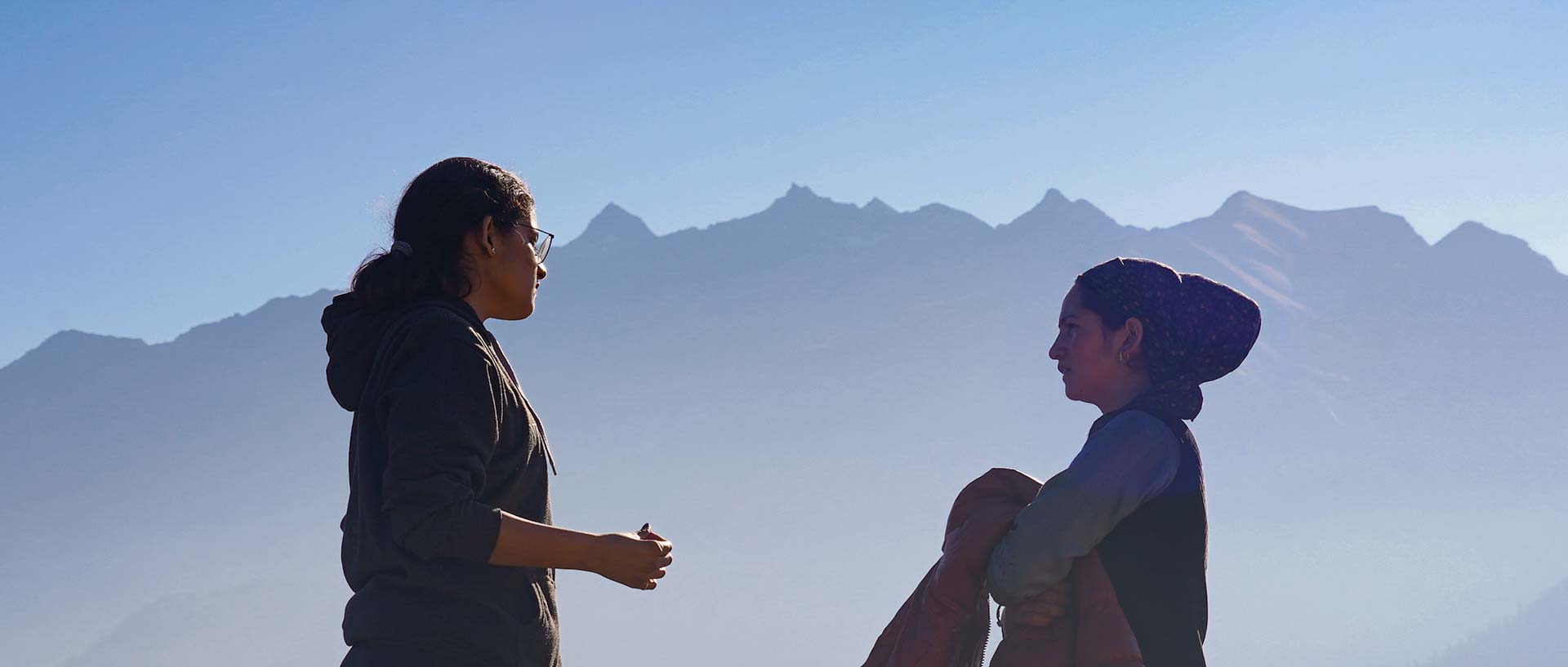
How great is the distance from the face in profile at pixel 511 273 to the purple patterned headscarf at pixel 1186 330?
1.71 meters

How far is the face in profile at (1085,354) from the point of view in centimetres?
364

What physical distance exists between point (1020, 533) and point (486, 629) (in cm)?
149

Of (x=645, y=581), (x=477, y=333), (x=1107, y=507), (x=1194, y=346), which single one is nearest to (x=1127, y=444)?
(x=1107, y=507)

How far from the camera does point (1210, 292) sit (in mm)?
3609

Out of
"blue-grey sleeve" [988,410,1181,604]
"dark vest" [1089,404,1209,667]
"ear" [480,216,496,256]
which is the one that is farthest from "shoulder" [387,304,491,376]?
"dark vest" [1089,404,1209,667]

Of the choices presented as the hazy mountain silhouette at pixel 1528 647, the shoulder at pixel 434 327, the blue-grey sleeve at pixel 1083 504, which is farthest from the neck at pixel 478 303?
the hazy mountain silhouette at pixel 1528 647

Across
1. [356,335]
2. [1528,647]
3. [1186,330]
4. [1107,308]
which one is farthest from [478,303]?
[1528,647]

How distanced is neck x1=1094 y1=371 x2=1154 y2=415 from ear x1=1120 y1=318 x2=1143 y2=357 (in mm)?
69

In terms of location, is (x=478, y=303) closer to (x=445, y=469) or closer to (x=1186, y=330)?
(x=445, y=469)

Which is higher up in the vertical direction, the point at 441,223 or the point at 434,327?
the point at 441,223

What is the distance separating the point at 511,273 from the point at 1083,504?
1.54 m

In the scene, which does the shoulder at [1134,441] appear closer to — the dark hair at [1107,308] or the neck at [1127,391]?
the neck at [1127,391]

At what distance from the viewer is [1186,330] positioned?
3.57 metres

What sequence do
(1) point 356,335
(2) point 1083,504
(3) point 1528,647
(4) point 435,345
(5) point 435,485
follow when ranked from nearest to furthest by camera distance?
(5) point 435,485, (4) point 435,345, (1) point 356,335, (2) point 1083,504, (3) point 1528,647
